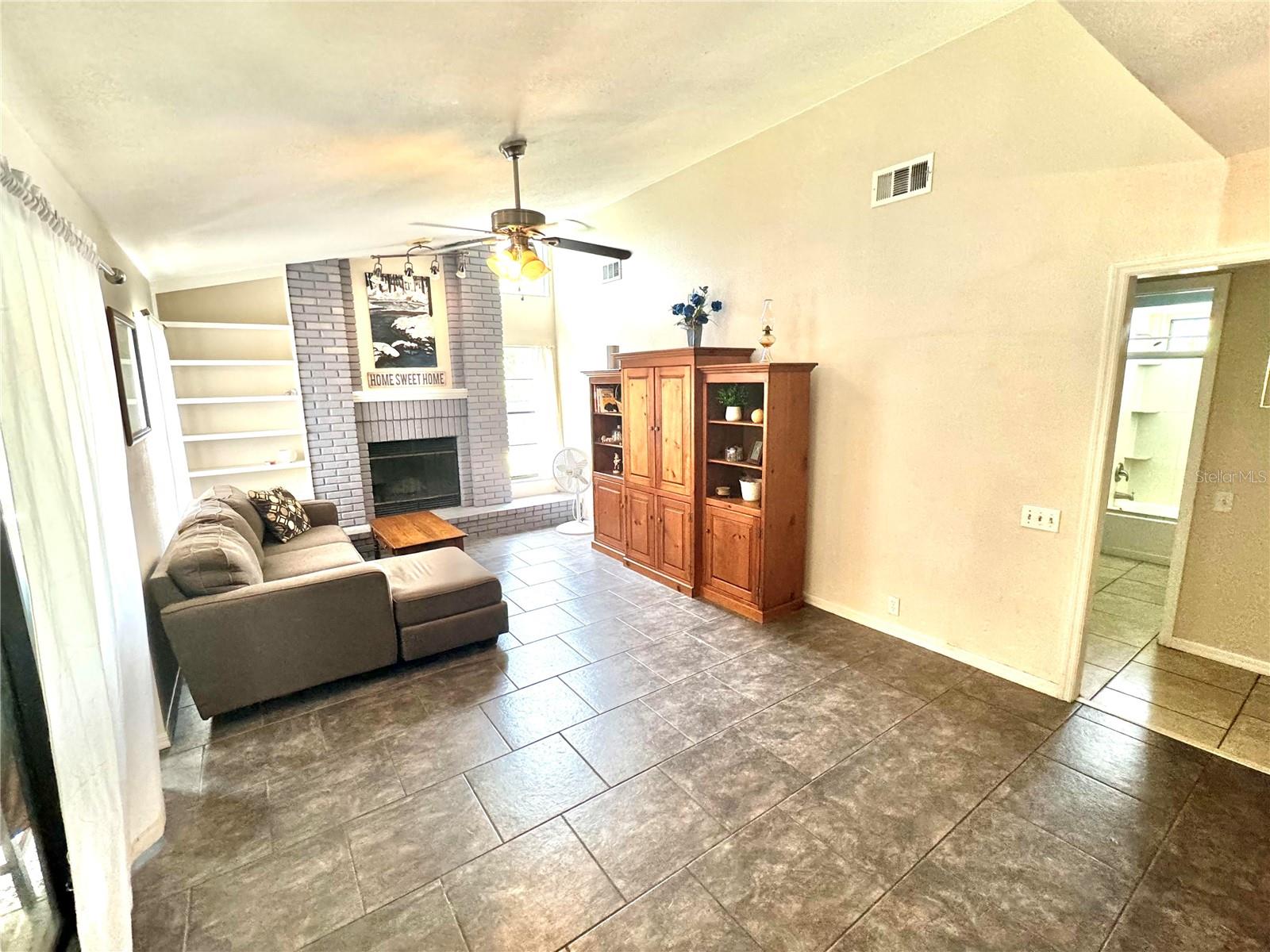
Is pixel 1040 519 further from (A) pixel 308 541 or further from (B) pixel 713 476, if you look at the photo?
(A) pixel 308 541

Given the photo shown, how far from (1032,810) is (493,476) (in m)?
5.39

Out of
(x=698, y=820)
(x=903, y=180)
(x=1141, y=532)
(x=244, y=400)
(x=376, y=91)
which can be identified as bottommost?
(x=698, y=820)

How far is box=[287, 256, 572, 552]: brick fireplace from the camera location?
522 cm

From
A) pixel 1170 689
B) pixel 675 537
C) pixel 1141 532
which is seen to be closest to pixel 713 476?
pixel 675 537

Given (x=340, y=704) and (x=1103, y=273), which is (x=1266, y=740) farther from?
(x=340, y=704)

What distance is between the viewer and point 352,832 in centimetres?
208

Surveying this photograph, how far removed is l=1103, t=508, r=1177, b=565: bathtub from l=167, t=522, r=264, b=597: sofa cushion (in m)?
6.17

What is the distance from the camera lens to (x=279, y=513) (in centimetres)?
434

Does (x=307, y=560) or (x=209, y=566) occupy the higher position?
(x=209, y=566)

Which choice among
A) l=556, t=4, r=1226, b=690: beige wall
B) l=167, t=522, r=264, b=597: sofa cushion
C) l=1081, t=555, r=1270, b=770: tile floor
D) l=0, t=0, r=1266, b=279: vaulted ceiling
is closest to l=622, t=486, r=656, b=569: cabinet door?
l=556, t=4, r=1226, b=690: beige wall

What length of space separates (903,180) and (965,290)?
747mm

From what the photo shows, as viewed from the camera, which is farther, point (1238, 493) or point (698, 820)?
point (1238, 493)

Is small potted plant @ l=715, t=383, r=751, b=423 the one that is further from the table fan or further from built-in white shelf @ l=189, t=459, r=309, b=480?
built-in white shelf @ l=189, t=459, r=309, b=480

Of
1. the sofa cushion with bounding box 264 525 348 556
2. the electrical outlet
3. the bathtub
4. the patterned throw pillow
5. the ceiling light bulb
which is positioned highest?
the ceiling light bulb
